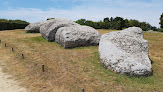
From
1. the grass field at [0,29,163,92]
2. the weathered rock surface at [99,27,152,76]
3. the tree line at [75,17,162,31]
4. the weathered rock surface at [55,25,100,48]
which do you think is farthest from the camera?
the tree line at [75,17,162,31]

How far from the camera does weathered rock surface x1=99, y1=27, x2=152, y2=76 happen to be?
7254 mm

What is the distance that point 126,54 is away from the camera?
8133 mm

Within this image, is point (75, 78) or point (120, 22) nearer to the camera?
point (75, 78)

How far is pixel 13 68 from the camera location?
28.5ft

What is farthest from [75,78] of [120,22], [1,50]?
[120,22]

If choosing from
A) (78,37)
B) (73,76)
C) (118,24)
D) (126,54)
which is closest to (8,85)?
(73,76)

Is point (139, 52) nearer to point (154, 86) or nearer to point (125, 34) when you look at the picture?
point (125, 34)

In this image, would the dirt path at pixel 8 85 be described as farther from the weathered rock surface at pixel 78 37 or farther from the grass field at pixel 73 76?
the weathered rock surface at pixel 78 37

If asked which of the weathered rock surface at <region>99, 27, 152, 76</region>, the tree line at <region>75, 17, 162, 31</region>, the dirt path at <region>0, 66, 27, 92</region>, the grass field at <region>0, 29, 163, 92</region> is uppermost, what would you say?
the tree line at <region>75, 17, 162, 31</region>

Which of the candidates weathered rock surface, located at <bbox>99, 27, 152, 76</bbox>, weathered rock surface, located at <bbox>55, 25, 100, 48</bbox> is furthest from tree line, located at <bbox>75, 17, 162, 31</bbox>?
weathered rock surface, located at <bbox>99, 27, 152, 76</bbox>

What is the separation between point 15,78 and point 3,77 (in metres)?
0.81

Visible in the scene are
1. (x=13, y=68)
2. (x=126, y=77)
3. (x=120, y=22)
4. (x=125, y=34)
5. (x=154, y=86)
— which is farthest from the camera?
(x=120, y=22)

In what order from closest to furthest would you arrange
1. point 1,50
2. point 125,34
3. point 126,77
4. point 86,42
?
1. point 126,77
2. point 125,34
3. point 1,50
4. point 86,42

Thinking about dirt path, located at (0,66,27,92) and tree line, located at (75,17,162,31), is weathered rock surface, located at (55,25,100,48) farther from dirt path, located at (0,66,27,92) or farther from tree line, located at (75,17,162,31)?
tree line, located at (75,17,162,31)
